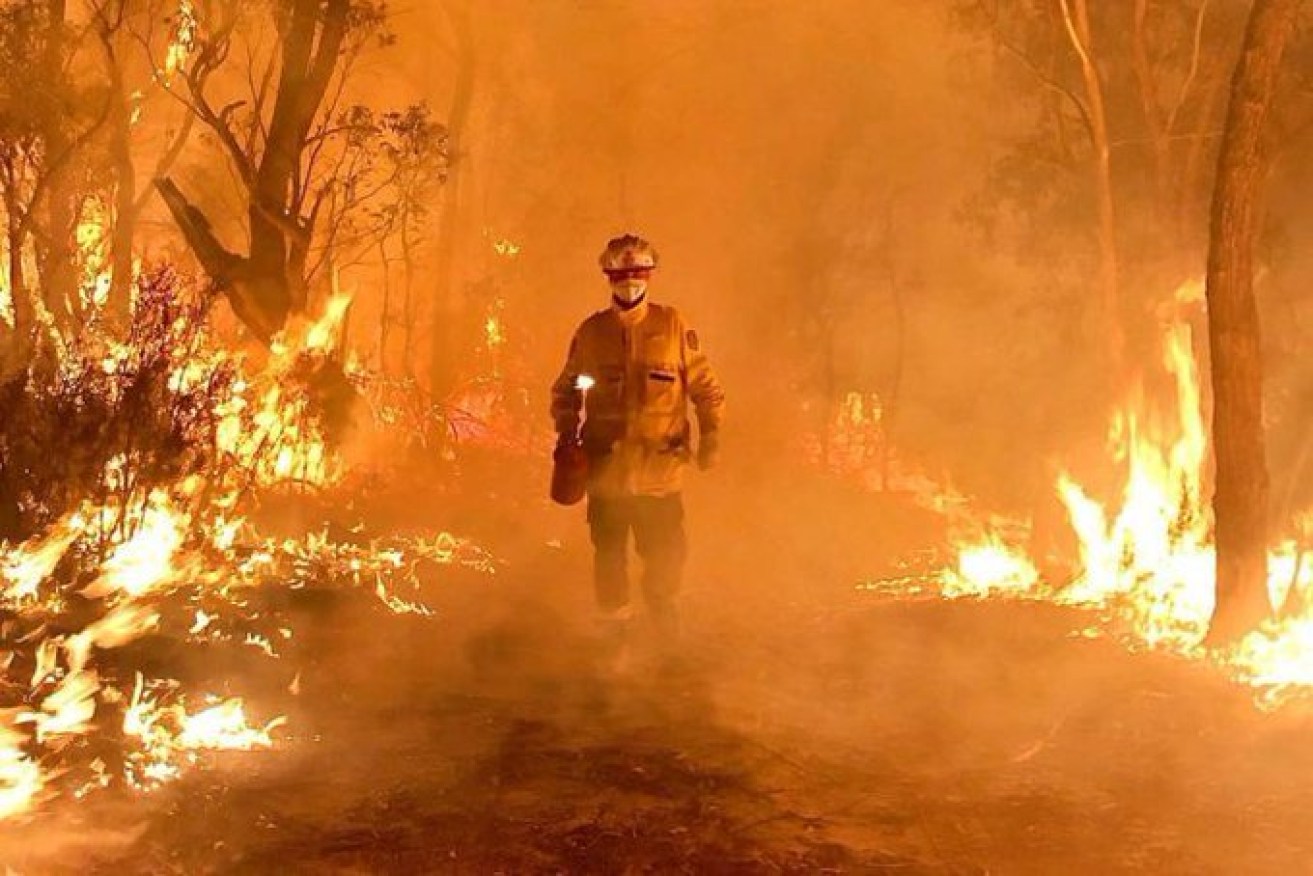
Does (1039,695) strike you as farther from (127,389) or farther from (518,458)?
(518,458)

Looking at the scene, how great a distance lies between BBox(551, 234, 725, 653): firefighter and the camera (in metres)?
6.86

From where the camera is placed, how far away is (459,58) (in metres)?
16.7

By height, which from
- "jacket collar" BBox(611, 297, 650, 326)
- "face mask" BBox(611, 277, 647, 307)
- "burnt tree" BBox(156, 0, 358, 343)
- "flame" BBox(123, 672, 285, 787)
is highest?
"burnt tree" BBox(156, 0, 358, 343)

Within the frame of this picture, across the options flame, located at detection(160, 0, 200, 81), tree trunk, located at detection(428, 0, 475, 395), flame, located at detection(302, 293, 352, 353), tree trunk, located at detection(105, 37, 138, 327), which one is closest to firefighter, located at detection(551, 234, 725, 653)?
flame, located at detection(302, 293, 352, 353)

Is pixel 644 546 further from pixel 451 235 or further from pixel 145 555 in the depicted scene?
pixel 451 235

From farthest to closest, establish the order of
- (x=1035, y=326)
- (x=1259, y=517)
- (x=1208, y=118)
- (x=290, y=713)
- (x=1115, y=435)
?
(x=1035, y=326) < (x=1208, y=118) < (x=1115, y=435) < (x=1259, y=517) < (x=290, y=713)

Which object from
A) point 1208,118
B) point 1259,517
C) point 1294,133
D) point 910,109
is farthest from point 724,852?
point 910,109

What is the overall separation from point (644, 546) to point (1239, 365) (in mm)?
3520

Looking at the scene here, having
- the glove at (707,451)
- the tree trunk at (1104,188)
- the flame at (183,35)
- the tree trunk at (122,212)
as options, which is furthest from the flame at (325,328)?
the tree trunk at (1104,188)

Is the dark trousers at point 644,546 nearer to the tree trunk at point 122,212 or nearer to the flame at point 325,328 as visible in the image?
the flame at point 325,328

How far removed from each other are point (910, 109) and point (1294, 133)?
27.1 ft

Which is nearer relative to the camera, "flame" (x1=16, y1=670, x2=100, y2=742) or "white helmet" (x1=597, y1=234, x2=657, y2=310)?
"flame" (x1=16, y1=670, x2=100, y2=742)

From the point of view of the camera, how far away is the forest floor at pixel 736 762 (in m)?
4.33

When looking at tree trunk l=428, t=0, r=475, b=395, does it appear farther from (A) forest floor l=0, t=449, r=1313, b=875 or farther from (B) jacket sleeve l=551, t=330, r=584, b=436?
(B) jacket sleeve l=551, t=330, r=584, b=436
